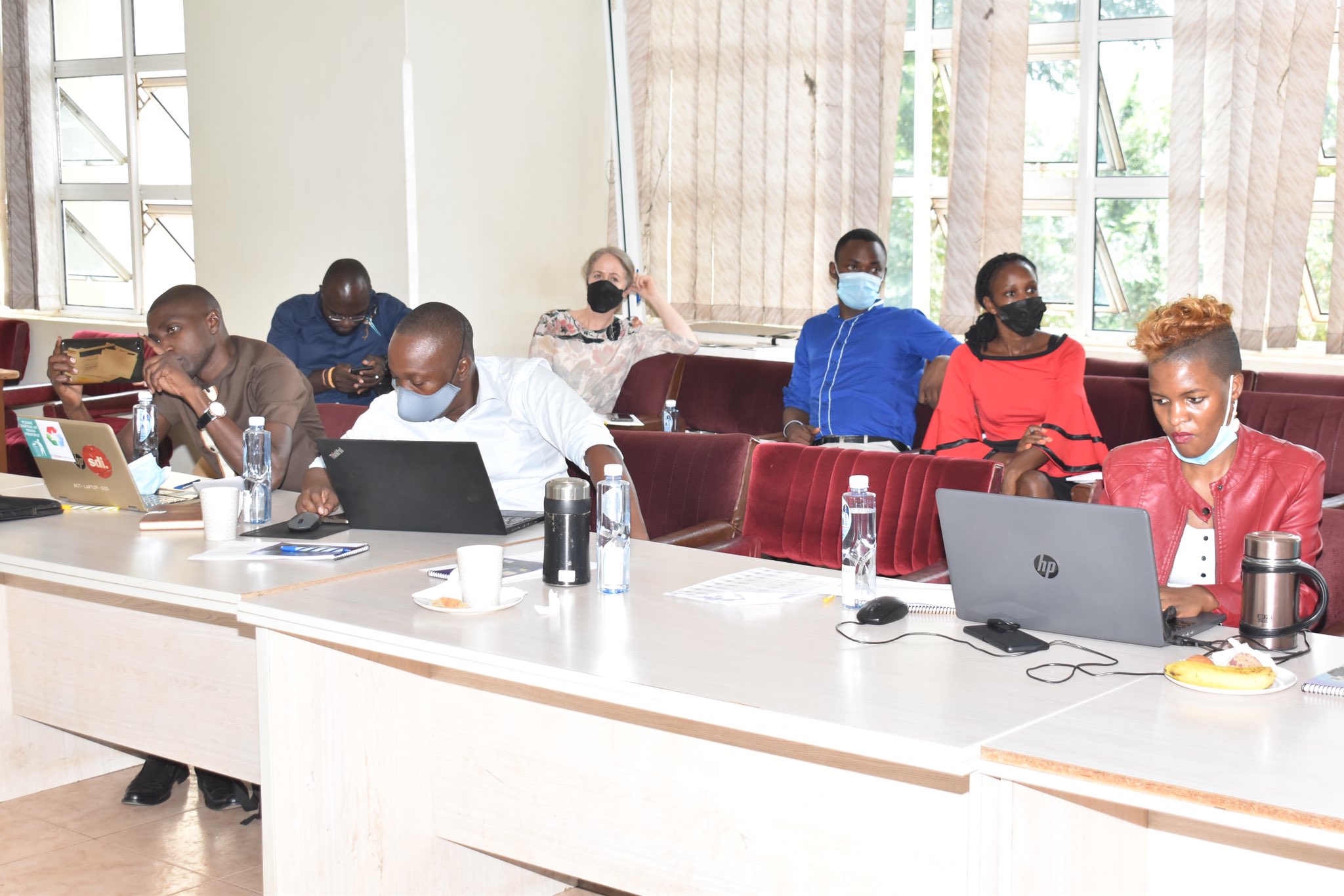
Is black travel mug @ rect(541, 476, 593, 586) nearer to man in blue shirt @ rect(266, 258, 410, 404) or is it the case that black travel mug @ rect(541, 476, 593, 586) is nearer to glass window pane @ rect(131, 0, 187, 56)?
Answer: man in blue shirt @ rect(266, 258, 410, 404)

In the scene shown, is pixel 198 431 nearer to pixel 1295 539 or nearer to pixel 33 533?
pixel 33 533

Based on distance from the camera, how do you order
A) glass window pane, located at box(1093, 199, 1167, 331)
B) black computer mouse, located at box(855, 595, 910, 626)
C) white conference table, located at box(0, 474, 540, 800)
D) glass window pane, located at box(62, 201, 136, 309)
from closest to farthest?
black computer mouse, located at box(855, 595, 910, 626) < white conference table, located at box(0, 474, 540, 800) < glass window pane, located at box(1093, 199, 1167, 331) < glass window pane, located at box(62, 201, 136, 309)

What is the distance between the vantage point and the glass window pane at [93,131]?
8.62m

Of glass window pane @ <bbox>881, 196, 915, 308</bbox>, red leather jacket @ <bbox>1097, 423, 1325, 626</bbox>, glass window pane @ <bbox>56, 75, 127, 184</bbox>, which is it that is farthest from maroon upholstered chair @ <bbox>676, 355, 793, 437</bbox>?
glass window pane @ <bbox>56, 75, 127, 184</bbox>

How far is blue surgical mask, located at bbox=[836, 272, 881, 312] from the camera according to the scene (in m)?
5.07

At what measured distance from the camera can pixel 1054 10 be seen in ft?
20.1

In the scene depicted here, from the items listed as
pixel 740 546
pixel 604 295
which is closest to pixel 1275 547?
pixel 740 546

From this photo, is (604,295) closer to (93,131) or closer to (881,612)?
(881,612)

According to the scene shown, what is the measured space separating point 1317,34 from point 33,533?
5178 millimetres

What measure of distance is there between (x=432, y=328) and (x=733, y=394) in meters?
3.23

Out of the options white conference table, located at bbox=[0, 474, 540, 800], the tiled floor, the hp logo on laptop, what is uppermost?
the hp logo on laptop

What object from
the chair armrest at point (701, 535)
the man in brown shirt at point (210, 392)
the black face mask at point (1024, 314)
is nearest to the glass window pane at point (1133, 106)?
the black face mask at point (1024, 314)

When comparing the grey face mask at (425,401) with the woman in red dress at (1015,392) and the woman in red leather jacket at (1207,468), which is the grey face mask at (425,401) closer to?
the woman in red leather jacket at (1207,468)

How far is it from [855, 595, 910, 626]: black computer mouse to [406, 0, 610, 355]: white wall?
179 inches
